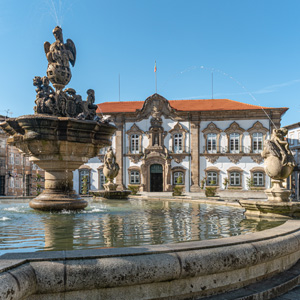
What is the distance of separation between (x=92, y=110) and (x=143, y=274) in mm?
6697

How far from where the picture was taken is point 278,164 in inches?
297

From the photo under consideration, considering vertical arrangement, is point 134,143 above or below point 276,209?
above

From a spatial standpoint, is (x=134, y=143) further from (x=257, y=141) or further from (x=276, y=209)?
(x=276, y=209)

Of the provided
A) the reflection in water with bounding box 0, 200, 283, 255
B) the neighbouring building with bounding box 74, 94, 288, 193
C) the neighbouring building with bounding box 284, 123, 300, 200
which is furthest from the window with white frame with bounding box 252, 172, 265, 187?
the reflection in water with bounding box 0, 200, 283, 255

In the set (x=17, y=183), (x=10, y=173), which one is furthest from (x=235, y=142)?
(x=17, y=183)

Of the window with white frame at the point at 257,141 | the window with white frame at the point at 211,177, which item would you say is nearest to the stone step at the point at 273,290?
the window with white frame at the point at 211,177

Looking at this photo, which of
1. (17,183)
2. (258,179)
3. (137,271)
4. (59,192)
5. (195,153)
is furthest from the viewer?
(17,183)

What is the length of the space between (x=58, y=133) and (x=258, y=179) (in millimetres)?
32912

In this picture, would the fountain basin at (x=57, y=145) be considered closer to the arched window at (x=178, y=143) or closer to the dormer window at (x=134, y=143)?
the arched window at (x=178, y=143)

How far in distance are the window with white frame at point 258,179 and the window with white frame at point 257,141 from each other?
8.39 feet

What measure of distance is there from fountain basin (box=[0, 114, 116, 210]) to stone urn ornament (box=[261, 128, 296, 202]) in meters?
4.06

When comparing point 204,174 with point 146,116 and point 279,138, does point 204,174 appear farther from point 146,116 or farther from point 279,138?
point 279,138

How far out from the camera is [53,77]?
31.3 feet

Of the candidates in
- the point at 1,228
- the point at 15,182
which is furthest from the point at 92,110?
the point at 15,182
